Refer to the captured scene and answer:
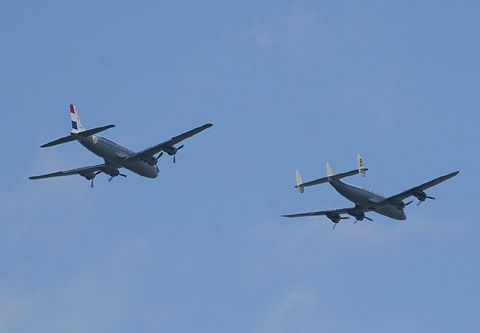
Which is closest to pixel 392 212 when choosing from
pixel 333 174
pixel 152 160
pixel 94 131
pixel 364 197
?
pixel 364 197

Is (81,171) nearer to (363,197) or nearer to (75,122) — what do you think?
(75,122)

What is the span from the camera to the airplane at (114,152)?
83.4 m

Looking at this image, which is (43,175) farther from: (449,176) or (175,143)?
(449,176)

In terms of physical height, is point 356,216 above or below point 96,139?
below

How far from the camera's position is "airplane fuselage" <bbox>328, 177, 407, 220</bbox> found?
87544 millimetres

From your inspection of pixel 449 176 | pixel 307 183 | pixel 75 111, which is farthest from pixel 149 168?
pixel 449 176

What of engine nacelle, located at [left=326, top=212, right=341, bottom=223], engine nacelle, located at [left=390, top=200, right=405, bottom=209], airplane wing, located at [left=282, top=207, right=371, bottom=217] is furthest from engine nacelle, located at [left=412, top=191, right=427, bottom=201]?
engine nacelle, located at [left=326, top=212, right=341, bottom=223]

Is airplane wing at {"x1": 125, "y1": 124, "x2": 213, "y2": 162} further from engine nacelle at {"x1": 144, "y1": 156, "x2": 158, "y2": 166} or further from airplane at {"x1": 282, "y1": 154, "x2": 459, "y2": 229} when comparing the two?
airplane at {"x1": 282, "y1": 154, "x2": 459, "y2": 229}

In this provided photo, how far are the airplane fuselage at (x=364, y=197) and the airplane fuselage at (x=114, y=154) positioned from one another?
19.5m

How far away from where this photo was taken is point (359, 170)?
82.8 m

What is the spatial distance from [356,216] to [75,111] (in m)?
33.4

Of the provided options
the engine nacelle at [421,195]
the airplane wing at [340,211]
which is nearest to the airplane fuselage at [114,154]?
the airplane wing at [340,211]

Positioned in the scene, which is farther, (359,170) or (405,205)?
(405,205)

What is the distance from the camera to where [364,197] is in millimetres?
90188
